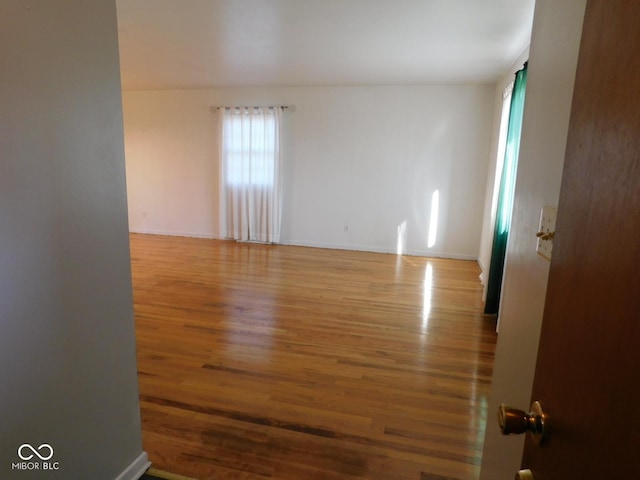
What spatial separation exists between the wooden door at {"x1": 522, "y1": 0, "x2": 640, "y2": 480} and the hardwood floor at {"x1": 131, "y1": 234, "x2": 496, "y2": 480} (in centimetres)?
130

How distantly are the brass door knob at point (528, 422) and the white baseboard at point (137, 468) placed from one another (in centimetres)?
153

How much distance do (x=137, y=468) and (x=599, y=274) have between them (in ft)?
5.98

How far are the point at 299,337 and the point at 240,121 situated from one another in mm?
4373

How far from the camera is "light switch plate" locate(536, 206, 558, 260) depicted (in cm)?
87

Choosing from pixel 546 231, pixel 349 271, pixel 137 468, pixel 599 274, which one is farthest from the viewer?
pixel 349 271

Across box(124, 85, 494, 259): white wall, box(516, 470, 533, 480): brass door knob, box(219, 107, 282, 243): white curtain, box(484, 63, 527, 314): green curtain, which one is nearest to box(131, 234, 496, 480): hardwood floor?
box(484, 63, 527, 314): green curtain

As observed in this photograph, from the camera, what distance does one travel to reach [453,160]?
5453 millimetres

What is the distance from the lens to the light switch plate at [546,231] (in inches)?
34.1

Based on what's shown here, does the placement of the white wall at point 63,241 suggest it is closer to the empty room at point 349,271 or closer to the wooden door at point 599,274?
the empty room at point 349,271

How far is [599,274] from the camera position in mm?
465

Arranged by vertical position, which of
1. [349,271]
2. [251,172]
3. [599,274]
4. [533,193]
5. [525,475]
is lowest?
[349,271]
